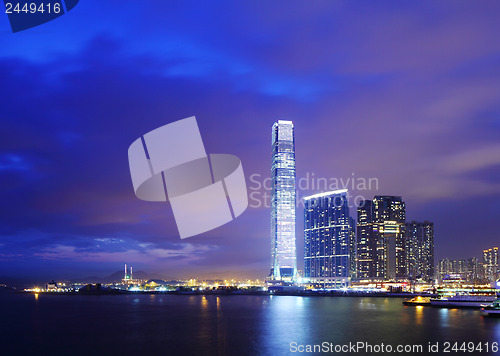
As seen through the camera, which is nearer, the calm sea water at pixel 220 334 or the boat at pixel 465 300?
the calm sea water at pixel 220 334

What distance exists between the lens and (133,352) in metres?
49.5

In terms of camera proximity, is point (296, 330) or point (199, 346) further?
point (296, 330)

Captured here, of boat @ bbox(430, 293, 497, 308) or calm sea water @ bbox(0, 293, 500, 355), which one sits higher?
calm sea water @ bbox(0, 293, 500, 355)

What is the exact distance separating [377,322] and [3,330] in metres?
57.1

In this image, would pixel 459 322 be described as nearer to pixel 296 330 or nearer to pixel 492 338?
pixel 492 338

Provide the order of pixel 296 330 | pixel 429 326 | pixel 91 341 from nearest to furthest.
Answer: pixel 91 341 < pixel 296 330 < pixel 429 326

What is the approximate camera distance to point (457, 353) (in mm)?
48344

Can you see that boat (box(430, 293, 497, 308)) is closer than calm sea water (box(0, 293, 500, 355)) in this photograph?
No

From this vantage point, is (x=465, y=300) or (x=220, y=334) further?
(x=465, y=300)

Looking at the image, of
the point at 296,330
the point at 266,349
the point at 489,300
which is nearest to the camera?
the point at 266,349

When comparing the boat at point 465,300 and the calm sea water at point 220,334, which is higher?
the calm sea water at point 220,334

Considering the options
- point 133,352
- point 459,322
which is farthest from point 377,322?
point 133,352

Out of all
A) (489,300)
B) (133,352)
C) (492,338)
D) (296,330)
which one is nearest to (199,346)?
(133,352)

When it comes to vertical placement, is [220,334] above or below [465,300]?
above
